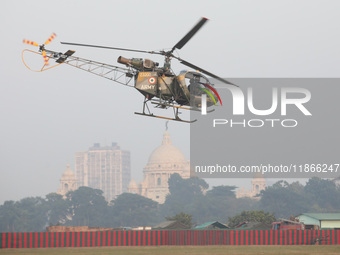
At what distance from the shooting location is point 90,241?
66.1 metres

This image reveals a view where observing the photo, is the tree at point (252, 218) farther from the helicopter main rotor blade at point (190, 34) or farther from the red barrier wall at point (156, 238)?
the helicopter main rotor blade at point (190, 34)

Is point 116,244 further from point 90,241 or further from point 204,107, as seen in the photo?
point 204,107

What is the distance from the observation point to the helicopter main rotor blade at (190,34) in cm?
4308

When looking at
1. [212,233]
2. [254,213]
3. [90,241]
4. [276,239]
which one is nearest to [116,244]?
[90,241]

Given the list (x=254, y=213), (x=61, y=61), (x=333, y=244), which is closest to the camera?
(x=61, y=61)

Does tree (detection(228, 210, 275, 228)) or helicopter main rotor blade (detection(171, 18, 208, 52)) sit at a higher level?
helicopter main rotor blade (detection(171, 18, 208, 52))

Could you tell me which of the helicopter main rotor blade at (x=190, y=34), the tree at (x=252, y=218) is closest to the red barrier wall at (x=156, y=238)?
the helicopter main rotor blade at (x=190, y=34)

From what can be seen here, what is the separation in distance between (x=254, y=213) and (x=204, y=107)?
300 ft

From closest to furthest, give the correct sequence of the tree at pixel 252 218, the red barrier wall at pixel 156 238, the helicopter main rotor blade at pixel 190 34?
the helicopter main rotor blade at pixel 190 34 → the red barrier wall at pixel 156 238 → the tree at pixel 252 218

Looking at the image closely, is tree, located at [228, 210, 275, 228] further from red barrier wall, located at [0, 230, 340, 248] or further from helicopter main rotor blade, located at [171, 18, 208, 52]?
helicopter main rotor blade, located at [171, 18, 208, 52]

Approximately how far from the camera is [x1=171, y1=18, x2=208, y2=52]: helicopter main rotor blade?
141 ft

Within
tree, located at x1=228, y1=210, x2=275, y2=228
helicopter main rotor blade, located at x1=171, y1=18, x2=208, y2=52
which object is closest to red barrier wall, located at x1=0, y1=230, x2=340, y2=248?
helicopter main rotor blade, located at x1=171, y1=18, x2=208, y2=52

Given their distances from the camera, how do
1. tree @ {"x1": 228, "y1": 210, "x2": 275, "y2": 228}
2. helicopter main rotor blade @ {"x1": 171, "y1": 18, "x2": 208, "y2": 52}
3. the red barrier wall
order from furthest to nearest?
tree @ {"x1": 228, "y1": 210, "x2": 275, "y2": 228}, the red barrier wall, helicopter main rotor blade @ {"x1": 171, "y1": 18, "x2": 208, "y2": 52}

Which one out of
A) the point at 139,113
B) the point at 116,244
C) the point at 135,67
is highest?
the point at 135,67
